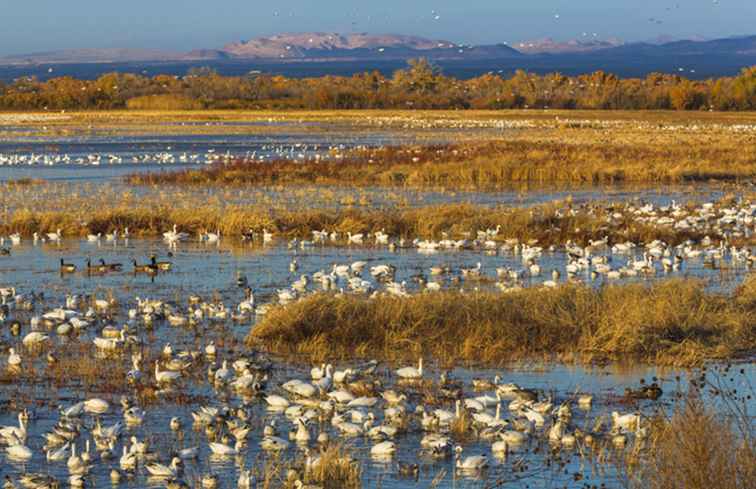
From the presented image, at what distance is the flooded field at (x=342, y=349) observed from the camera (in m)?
10.7

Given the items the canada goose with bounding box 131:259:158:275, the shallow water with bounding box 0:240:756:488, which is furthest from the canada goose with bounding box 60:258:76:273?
the canada goose with bounding box 131:259:158:275

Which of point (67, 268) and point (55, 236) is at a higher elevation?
point (67, 268)

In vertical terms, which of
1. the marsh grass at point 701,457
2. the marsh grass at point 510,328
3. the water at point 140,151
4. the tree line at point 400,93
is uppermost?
the marsh grass at point 701,457

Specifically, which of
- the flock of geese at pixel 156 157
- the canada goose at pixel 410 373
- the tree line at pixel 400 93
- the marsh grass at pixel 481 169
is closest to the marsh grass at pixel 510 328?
the canada goose at pixel 410 373

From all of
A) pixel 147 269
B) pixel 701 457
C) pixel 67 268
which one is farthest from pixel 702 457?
pixel 67 268

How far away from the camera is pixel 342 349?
595 inches

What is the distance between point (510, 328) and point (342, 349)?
200 cm

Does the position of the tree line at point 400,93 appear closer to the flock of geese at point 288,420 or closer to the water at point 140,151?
the water at point 140,151

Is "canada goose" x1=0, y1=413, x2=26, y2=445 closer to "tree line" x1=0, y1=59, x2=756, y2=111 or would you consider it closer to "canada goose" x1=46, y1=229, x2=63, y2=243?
"canada goose" x1=46, y1=229, x2=63, y2=243

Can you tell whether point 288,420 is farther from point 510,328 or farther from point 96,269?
point 96,269

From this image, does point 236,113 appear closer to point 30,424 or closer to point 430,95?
point 430,95

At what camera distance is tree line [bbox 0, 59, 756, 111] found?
8600 cm

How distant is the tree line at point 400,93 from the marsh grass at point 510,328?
68.9 metres

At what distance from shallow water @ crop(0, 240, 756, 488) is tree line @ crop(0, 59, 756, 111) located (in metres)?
63.8
